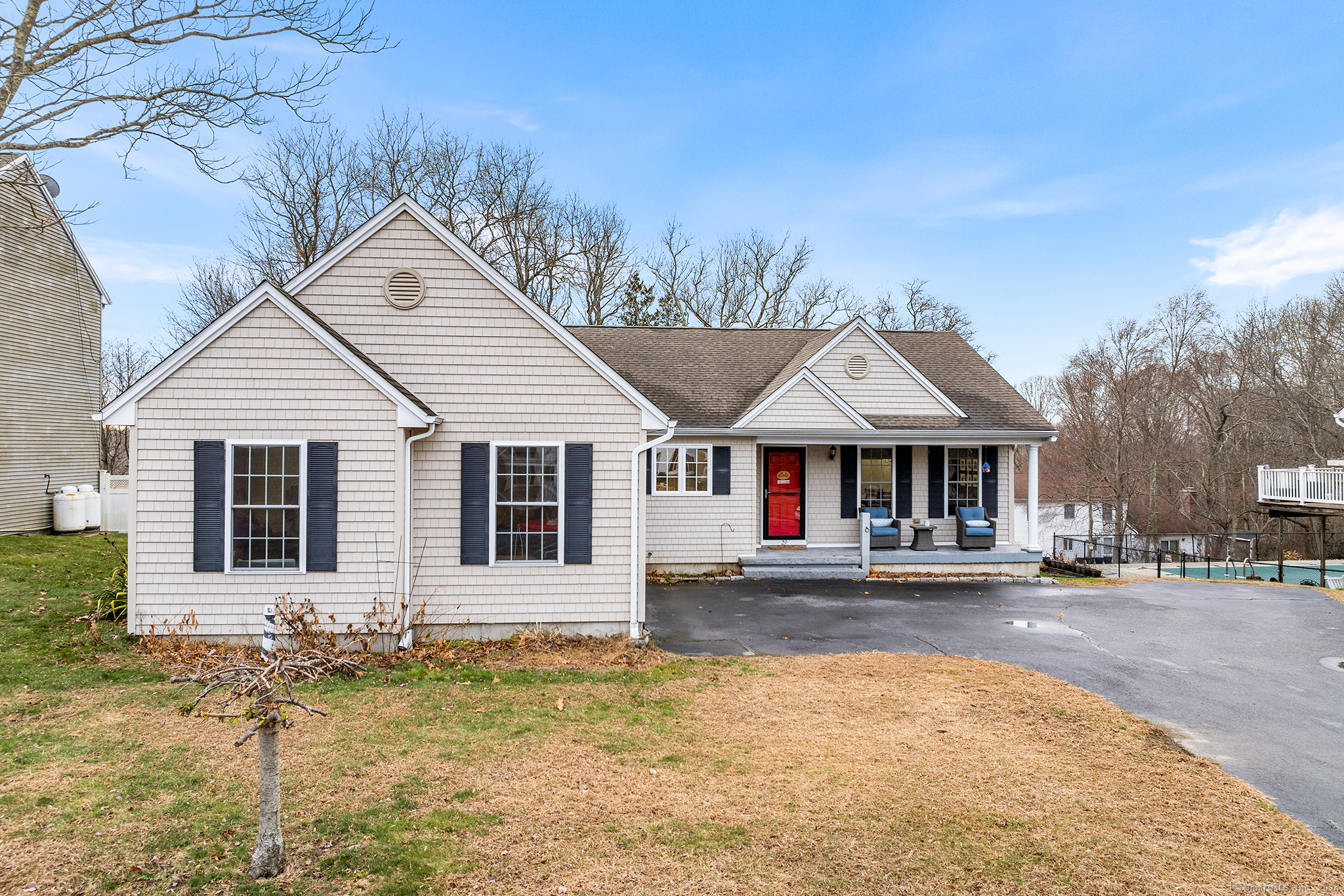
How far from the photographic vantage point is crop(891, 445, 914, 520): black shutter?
16.2 metres

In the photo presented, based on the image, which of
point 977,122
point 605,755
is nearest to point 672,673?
point 605,755

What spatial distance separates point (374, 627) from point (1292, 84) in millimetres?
24862

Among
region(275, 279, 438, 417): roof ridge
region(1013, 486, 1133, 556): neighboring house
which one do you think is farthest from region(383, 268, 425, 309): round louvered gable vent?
region(1013, 486, 1133, 556): neighboring house

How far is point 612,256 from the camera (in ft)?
97.1

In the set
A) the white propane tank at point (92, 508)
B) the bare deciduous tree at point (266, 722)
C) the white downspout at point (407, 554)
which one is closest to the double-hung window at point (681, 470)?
the white downspout at point (407, 554)

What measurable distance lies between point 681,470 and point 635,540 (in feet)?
19.5

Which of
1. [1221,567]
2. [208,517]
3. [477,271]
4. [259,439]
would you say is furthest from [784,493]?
[1221,567]

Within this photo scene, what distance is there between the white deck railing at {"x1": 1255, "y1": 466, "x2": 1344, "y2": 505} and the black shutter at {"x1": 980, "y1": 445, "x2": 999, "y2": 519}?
12538mm

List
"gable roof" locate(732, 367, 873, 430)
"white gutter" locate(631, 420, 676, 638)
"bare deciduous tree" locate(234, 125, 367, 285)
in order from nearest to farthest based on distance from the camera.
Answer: "white gutter" locate(631, 420, 676, 638)
"gable roof" locate(732, 367, 873, 430)
"bare deciduous tree" locate(234, 125, 367, 285)

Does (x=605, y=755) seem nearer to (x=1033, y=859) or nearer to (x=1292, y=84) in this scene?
(x=1033, y=859)

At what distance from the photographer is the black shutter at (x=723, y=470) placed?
15.1 metres

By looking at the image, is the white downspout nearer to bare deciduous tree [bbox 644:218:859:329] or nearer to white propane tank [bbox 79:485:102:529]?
white propane tank [bbox 79:485:102:529]

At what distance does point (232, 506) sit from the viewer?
8016mm

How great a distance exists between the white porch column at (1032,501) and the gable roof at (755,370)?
0.64 metres
